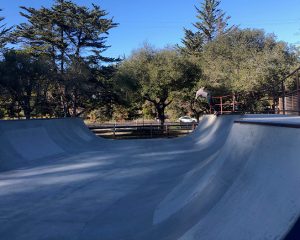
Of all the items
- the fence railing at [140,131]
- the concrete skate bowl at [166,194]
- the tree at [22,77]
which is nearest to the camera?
the concrete skate bowl at [166,194]

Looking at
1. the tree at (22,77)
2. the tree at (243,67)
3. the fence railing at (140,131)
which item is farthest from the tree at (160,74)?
the tree at (22,77)

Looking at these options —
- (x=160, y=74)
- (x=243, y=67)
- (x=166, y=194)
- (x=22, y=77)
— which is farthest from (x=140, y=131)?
(x=166, y=194)

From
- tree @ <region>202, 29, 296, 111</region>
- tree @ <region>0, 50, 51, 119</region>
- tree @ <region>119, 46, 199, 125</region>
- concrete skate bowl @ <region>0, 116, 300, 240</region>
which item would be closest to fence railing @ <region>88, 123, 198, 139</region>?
tree @ <region>119, 46, 199, 125</region>

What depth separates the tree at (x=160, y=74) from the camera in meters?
29.5

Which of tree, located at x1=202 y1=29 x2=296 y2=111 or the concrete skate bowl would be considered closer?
the concrete skate bowl

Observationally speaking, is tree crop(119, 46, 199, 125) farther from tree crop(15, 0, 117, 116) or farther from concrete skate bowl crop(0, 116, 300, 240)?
concrete skate bowl crop(0, 116, 300, 240)

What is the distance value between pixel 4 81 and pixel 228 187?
80.8ft

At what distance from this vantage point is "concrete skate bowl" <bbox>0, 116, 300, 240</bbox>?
3.06 meters

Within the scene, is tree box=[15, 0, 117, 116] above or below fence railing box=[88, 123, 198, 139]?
above

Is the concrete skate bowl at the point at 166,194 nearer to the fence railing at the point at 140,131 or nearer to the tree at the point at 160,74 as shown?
the fence railing at the point at 140,131

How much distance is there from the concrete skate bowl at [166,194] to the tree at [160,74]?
18363mm

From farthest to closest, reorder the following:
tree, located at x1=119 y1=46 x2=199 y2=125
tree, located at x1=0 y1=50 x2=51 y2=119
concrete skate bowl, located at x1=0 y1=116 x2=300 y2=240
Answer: tree, located at x1=119 y1=46 x2=199 y2=125
tree, located at x1=0 y1=50 x2=51 y2=119
concrete skate bowl, located at x1=0 y1=116 x2=300 y2=240

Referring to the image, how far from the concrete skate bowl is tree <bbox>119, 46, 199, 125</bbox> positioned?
18.4 metres

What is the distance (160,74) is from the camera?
1161 inches
